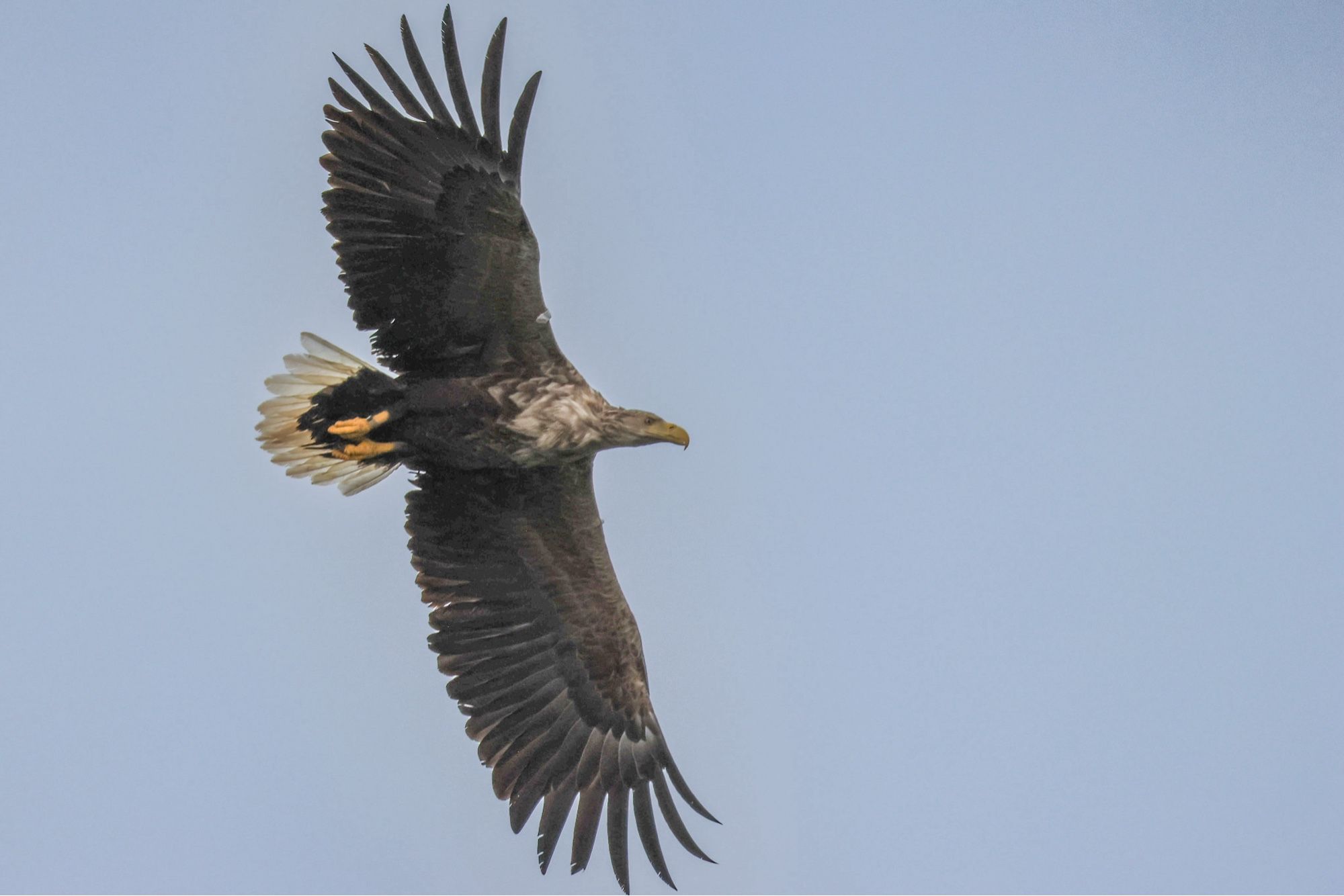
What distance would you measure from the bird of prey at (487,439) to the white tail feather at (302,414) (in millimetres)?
12

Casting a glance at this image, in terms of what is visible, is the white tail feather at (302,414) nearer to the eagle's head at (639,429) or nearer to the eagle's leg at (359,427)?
the eagle's leg at (359,427)

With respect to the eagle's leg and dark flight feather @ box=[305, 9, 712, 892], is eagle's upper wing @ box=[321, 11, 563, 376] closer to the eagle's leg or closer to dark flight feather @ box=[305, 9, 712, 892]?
dark flight feather @ box=[305, 9, 712, 892]

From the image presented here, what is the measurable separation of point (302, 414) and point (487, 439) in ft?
4.78

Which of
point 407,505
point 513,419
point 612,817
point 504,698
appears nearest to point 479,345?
point 513,419

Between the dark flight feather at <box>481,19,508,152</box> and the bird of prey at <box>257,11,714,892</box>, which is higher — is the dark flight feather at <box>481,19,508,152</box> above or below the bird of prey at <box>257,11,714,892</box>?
above

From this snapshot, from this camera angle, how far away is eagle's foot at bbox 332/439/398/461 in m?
8.69

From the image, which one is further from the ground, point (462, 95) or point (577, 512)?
point (462, 95)

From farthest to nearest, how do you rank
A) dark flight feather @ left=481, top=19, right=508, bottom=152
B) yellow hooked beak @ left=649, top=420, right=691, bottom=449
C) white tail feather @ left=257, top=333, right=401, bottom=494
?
white tail feather @ left=257, top=333, right=401, bottom=494 < yellow hooked beak @ left=649, top=420, right=691, bottom=449 < dark flight feather @ left=481, top=19, right=508, bottom=152

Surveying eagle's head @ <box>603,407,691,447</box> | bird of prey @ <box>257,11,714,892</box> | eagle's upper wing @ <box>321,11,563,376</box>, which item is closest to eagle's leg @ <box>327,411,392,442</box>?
bird of prey @ <box>257,11,714,892</box>

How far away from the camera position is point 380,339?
8602 millimetres

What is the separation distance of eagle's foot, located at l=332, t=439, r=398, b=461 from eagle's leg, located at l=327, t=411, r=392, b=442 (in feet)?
0.18

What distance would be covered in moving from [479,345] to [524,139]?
1190 mm

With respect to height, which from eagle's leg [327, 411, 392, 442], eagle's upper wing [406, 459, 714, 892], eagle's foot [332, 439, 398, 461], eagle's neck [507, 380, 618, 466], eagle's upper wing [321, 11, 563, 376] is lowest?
eagle's upper wing [406, 459, 714, 892]

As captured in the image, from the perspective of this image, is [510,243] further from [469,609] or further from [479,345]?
[469,609]
